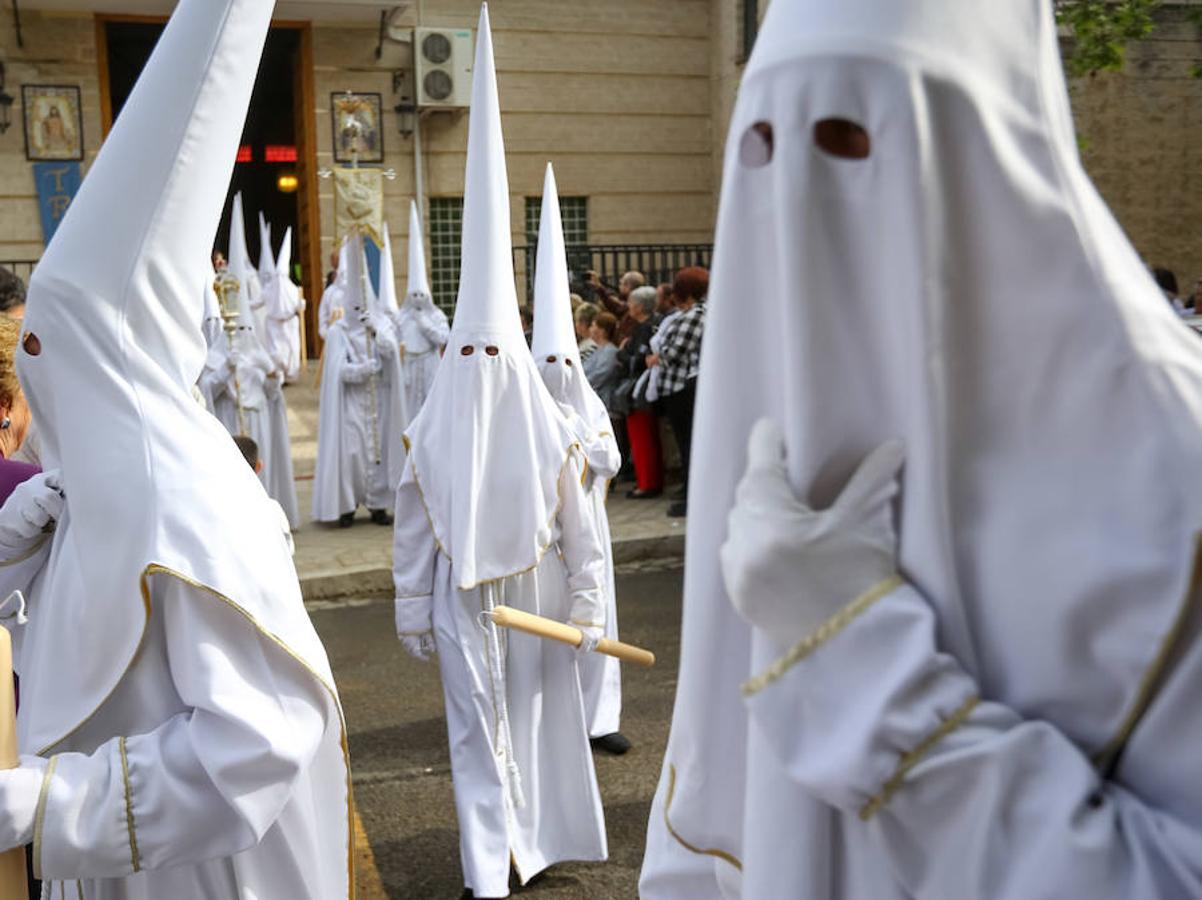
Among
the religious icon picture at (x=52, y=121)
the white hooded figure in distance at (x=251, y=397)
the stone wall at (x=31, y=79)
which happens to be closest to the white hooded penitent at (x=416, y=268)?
the white hooded figure in distance at (x=251, y=397)

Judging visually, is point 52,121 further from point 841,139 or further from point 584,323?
point 841,139

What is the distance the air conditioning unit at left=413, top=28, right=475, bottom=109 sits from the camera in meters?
19.7

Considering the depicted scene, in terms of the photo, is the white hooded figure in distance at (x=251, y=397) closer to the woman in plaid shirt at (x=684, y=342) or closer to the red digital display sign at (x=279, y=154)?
the woman in plaid shirt at (x=684, y=342)

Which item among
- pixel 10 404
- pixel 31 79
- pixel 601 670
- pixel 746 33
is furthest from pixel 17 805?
pixel 31 79

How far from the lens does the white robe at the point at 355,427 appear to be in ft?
37.6

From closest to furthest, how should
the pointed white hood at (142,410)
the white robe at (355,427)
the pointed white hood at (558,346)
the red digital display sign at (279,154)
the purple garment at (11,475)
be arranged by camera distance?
1. the pointed white hood at (142,410)
2. the purple garment at (11,475)
3. the pointed white hood at (558,346)
4. the white robe at (355,427)
5. the red digital display sign at (279,154)

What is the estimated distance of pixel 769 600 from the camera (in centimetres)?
142

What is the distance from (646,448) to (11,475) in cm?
938

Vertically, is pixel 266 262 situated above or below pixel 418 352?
above

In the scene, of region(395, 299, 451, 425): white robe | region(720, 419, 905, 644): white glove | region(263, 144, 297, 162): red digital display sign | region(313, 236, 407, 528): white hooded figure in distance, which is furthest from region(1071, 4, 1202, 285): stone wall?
region(720, 419, 905, 644): white glove

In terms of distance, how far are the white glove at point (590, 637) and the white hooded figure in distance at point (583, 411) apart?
1388 mm

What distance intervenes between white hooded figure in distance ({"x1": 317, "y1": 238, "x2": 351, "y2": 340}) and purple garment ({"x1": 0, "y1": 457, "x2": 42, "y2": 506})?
8.91m

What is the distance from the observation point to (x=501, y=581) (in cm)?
480

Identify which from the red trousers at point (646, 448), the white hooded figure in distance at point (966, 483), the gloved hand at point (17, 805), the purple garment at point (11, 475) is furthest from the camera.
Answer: the red trousers at point (646, 448)
